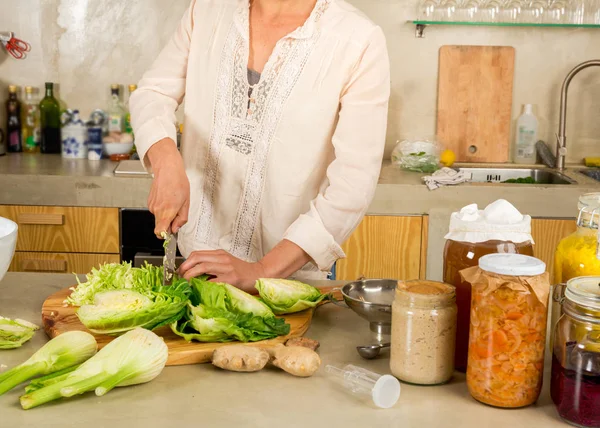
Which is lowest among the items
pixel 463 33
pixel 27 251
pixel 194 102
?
pixel 27 251

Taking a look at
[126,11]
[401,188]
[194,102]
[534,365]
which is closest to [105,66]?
[126,11]

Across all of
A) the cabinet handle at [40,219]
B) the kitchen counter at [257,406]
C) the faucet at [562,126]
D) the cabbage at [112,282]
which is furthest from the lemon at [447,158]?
the kitchen counter at [257,406]

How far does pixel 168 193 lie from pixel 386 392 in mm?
782

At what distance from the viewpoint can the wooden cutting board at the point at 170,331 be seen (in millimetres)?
1391

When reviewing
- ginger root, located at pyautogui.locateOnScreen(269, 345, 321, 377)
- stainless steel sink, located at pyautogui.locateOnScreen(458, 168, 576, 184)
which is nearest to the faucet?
stainless steel sink, located at pyautogui.locateOnScreen(458, 168, 576, 184)

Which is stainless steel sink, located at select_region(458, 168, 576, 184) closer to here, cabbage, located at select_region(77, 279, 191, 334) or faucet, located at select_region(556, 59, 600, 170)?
faucet, located at select_region(556, 59, 600, 170)

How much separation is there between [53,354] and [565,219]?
240 centimetres

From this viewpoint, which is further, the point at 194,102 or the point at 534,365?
the point at 194,102

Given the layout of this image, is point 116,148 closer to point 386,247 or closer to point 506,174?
point 386,247

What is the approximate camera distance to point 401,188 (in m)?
3.20

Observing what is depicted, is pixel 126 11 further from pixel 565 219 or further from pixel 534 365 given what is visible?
pixel 534 365

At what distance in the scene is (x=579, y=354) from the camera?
1.15 m

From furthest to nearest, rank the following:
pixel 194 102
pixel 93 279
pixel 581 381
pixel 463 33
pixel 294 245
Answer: pixel 463 33
pixel 194 102
pixel 294 245
pixel 93 279
pixel 581 381

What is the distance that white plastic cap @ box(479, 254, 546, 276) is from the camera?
1167 millimetres
